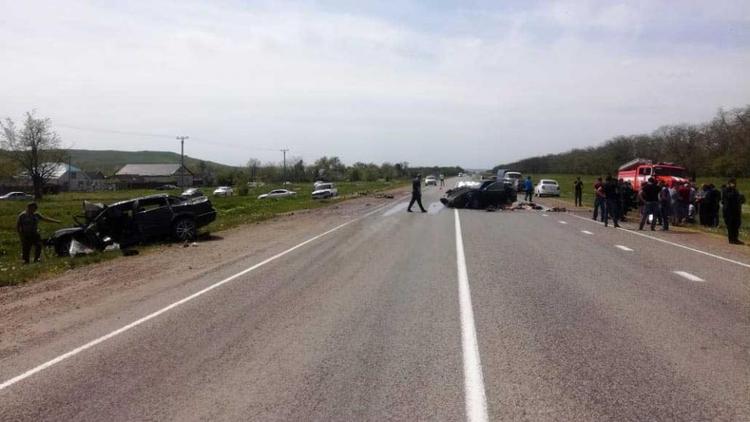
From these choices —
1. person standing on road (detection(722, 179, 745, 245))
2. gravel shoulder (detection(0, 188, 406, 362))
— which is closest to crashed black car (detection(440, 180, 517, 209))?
gravel shoulder (detection(0, 188, 406, 362))

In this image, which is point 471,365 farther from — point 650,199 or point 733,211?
Result: point 650,199

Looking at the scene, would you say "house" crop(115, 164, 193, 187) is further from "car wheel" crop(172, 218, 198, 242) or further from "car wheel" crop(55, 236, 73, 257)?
"car wheel" crop(55, 236, 73, 257)

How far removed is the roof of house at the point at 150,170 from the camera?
A: 489 feet

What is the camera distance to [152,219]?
61.1ft

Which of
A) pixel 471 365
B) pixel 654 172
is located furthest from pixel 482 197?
pixel 471 365

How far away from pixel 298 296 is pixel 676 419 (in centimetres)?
567

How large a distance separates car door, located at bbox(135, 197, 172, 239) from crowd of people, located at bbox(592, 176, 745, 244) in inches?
549

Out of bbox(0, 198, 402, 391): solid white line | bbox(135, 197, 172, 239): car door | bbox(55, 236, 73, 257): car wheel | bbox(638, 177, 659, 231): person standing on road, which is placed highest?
bbox(638, 177, 659, 231): person standing on road

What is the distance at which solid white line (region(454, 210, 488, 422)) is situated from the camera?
4.58m

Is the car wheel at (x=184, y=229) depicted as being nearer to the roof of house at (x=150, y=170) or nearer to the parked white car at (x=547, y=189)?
the parked white car at (x=547, y=189)

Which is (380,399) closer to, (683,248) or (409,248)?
(409,248)

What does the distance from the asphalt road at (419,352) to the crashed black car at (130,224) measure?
857 centimetres

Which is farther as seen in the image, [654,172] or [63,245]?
[654,172]

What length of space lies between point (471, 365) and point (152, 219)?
14900 millimetres
